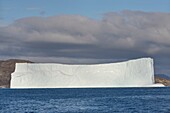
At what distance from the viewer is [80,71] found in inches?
3273

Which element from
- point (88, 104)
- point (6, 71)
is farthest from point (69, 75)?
point (6, 71)

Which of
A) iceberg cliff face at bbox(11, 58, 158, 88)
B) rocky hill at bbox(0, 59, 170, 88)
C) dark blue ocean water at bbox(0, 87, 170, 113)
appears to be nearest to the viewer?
dark blue ocean water at bbox(0, 87, 170, 113)

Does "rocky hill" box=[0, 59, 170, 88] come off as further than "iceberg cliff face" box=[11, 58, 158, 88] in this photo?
Yes

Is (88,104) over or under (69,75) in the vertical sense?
under

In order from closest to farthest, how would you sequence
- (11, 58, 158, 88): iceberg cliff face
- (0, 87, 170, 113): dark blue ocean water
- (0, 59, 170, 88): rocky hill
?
(0, 87, 170, 113): dark blue ocean water, (11, 58, 158, 88): iceberg cliff face, (0, 59, 170, 88): rocky hill

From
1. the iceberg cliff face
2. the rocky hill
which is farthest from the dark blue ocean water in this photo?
the rocky hill

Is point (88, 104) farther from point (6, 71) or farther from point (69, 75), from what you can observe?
point (6, 71)

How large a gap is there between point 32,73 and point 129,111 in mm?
50568

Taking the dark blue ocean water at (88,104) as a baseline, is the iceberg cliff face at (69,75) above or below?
above

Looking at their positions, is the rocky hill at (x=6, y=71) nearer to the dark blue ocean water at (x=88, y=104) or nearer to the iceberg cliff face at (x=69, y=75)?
the iceberg cliff face at (x=69, y=75)

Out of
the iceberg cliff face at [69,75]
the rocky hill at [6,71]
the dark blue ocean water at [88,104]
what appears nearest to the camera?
the dark blue ocean water at [88,104]

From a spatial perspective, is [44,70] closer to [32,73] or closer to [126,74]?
[32,73]

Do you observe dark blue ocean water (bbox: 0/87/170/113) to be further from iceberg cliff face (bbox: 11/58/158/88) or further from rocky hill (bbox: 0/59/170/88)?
rocky hill (bbox: 0/59/170/88)

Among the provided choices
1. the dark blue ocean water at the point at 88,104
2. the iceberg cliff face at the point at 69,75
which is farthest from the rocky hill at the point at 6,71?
the dark blue ocean water at the point at 88,104
